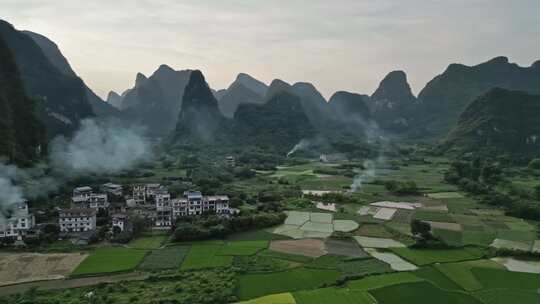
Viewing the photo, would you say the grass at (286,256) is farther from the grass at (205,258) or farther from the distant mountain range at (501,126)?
the distant mountain range at (501,126)

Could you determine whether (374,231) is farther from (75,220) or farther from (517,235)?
(75,220)

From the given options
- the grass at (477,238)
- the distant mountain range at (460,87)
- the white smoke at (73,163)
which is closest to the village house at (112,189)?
the white smoke at (73,163)

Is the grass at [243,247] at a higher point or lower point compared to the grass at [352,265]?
higher

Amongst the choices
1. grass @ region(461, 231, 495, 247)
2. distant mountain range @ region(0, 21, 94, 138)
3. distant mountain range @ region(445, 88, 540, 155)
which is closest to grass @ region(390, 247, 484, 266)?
grass @ region(461, 231, 495, 247)

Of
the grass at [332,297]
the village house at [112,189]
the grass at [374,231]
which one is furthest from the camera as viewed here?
the village house at [112,189]

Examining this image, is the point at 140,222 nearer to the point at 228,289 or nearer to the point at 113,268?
the point at 113,268
